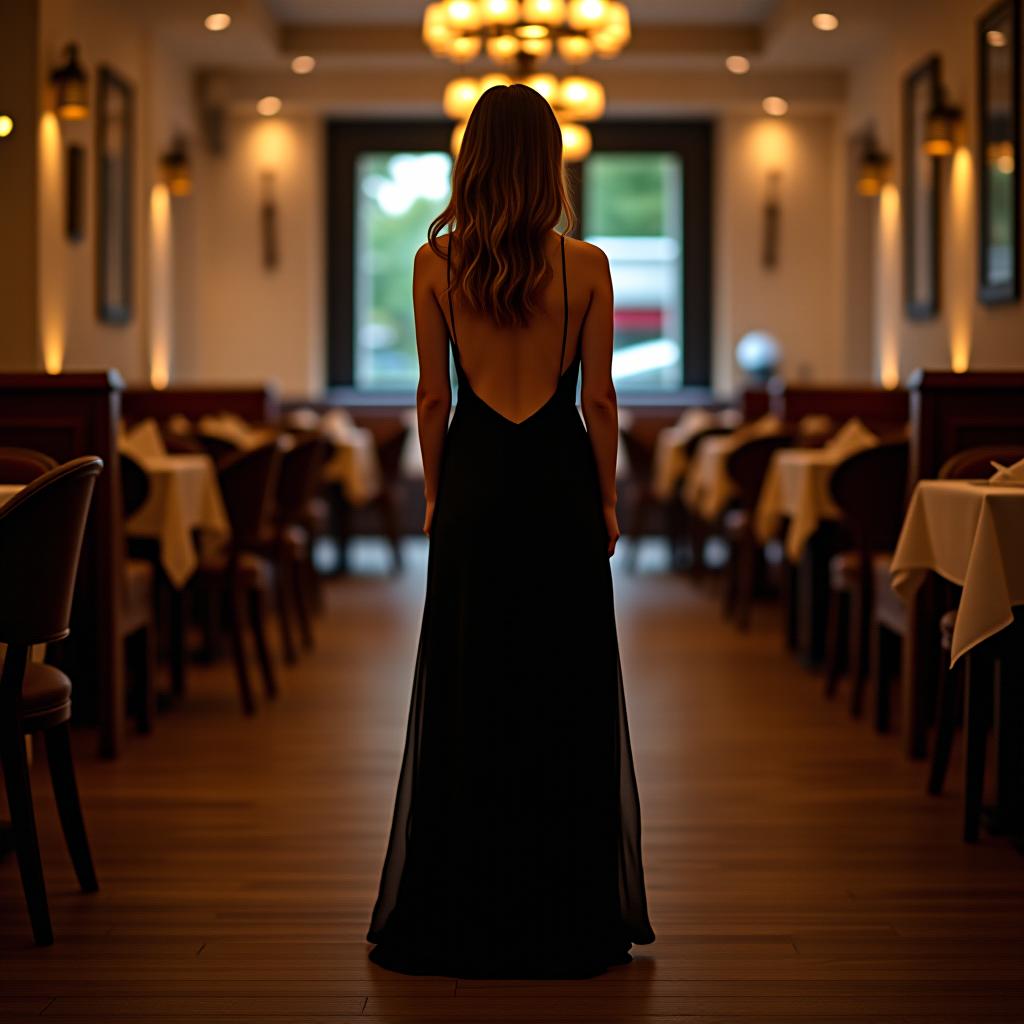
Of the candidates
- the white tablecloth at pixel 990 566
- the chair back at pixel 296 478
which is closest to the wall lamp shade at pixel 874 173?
the chair back at pixel 296 478

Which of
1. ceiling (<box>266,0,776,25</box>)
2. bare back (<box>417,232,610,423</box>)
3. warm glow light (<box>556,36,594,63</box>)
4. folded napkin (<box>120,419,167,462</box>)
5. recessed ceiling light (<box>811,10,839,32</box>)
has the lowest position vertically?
folded napkin (<box>120,419,167,462</box>)

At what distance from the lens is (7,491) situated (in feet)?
10.8

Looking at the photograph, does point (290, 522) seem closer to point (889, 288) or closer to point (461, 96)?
point (461, 96)

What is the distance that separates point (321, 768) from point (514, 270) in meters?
2.20

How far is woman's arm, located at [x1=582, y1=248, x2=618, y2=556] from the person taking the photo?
8.54 ft

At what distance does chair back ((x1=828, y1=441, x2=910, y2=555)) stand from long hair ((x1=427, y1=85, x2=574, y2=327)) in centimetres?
265

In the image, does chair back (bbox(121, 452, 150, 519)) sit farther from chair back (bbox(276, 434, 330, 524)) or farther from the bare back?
the bare back

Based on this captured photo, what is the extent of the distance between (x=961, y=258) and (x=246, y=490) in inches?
183

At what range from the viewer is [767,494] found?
260 inches

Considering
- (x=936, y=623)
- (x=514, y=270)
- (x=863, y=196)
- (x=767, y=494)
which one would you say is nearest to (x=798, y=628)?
(x=767, y=494)

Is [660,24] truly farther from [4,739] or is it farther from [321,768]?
[4,739]

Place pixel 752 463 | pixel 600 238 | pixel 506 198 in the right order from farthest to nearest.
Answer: pixel 600 238
pixel 752 463
pixel 506 198

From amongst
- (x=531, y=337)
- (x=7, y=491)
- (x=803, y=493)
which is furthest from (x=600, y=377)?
(x=803, y=493)

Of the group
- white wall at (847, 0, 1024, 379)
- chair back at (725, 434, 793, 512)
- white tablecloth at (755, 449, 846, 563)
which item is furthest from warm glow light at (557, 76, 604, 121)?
white tablecloth at (755, 449, 846, 563)
